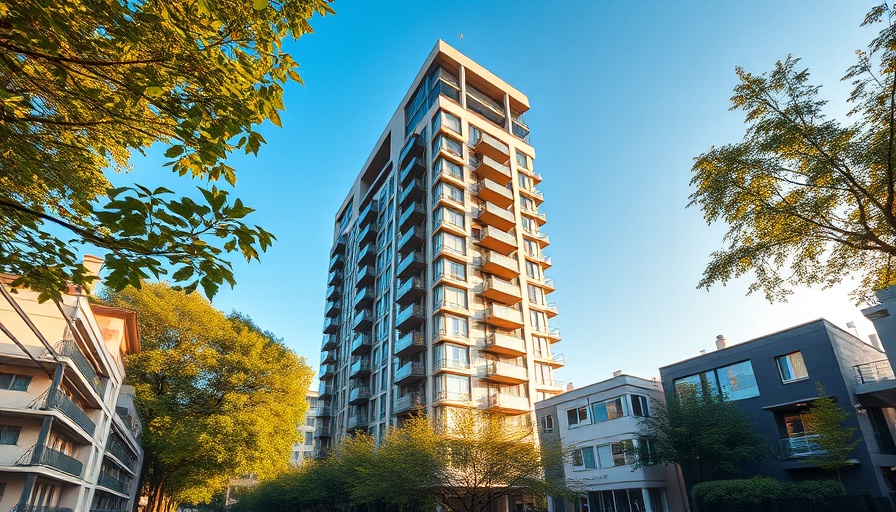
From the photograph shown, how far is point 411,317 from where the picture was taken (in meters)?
40.9

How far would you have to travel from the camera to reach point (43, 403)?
18984 millimetres

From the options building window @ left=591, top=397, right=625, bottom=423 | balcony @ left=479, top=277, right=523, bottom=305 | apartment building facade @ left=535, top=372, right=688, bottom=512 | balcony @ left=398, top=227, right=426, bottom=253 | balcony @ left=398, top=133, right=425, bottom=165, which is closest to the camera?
apartment building facade @ left=535, top=372, right=688, bottom=512

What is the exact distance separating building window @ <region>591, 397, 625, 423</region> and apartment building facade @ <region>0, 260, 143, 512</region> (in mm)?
29982

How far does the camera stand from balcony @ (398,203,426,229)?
44812mm

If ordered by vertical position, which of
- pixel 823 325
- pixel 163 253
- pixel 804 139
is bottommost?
pixel 163 253

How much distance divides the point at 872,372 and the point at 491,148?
3360 centimetres

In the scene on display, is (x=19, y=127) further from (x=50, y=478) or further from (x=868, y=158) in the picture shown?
(x=50, y=478)

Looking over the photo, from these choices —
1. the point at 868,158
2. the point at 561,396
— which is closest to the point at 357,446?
the point at 561,396

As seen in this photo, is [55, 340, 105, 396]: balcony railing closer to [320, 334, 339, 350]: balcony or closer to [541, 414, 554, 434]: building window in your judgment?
[541, 414, 554, 434]: building window

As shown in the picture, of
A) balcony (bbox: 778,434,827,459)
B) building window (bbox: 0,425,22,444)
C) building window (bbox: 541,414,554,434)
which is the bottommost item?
balcony (bbox: 778,434,827,459)

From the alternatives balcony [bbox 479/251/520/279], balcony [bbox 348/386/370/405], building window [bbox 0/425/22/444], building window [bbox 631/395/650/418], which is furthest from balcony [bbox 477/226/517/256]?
building window [bbox 0/425/22/444]

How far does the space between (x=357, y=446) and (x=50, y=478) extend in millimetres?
18237

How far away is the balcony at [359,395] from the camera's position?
48031 mm

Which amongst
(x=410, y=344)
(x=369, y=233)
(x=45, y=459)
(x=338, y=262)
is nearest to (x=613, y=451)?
(x=410, y=344)
